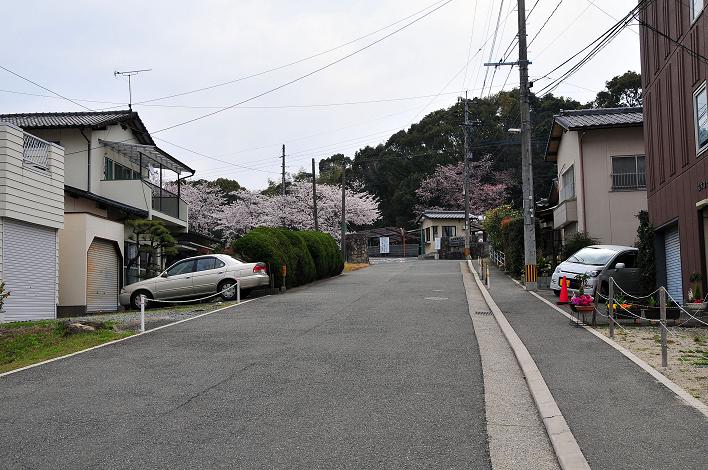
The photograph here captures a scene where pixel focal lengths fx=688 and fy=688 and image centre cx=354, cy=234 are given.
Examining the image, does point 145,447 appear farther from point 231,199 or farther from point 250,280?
point 231,199

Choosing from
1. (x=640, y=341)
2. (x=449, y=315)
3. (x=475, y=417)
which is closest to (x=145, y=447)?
(x=475, y=417)

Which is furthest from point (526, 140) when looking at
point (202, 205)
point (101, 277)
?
point (202, 205)

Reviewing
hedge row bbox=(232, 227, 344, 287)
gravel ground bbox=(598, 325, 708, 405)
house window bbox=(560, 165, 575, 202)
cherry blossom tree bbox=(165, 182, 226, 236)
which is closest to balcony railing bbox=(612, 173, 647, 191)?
house window bbox=(560, 165, 575, 202)

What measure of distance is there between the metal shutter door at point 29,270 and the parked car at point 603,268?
14017 mm

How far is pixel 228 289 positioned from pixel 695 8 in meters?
14.0

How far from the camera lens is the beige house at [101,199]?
2094cm

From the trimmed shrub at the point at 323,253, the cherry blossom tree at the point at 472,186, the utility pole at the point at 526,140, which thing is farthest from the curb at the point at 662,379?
the cherry blossom tree at the point at 472,186

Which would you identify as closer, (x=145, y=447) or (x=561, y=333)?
(x=145, y=447)

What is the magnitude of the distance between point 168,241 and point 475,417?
21.1 metres

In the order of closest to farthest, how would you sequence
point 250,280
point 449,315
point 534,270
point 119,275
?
point 449,315, point 250,280, point 534,270, point 119,275

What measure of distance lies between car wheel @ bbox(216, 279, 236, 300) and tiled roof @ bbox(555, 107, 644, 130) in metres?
14.3

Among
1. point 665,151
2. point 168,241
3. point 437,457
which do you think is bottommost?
point 437,457

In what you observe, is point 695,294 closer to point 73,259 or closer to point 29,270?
point 29,270

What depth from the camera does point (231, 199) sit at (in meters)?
61.1
